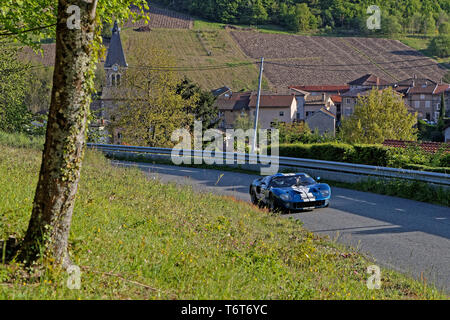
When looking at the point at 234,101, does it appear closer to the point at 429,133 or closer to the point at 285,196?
the point at 429,133

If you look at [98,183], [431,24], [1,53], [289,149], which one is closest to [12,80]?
[1,53]

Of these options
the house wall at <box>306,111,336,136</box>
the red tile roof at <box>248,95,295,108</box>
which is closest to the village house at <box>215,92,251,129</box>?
the red tile roof at <box>248,95,295,108</box>

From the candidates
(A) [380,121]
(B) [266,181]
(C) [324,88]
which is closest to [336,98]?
(C) [324,88]

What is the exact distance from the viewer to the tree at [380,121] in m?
56.5

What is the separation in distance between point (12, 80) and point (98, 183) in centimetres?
1764

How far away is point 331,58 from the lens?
508 feet

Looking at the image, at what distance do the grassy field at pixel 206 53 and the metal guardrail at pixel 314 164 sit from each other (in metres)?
94.0

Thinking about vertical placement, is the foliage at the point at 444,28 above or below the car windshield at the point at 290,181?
above

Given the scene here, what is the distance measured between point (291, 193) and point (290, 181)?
721mm

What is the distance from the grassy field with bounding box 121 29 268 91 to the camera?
12975cm

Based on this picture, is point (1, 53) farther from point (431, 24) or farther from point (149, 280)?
point (431, 24)

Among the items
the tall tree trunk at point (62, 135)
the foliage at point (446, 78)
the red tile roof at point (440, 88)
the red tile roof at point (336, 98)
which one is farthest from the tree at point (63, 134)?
the foliage at point (446, 78)

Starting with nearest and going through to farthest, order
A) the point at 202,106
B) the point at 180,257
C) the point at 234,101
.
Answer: the point at 180,257
the point at 202,106
the point at 234,101

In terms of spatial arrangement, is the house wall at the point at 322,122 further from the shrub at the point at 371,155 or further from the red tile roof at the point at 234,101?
the shrub at the point at 371,155
